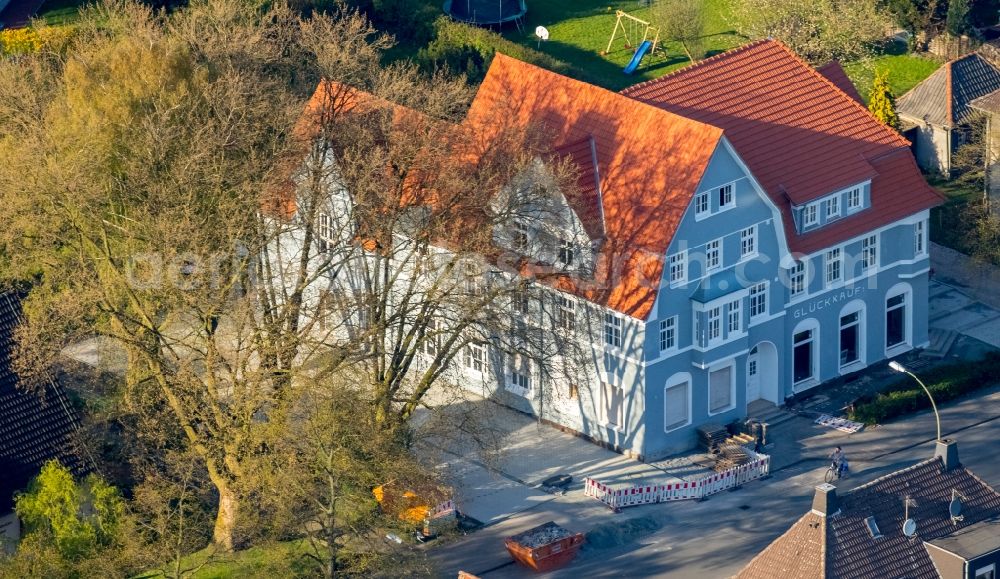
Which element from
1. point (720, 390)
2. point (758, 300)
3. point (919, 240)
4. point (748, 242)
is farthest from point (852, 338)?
point (748, 242)

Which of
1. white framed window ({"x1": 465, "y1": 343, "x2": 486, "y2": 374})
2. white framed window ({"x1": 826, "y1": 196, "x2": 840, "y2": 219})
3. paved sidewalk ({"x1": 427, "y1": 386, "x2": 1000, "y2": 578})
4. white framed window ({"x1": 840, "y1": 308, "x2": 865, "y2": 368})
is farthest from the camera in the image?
white framed window ({"x1": 840, "y1": 308, "x2": 865, "y2": 368})

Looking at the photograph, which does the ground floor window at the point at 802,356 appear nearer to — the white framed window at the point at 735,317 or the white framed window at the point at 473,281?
the white framed window at the point at 735,317

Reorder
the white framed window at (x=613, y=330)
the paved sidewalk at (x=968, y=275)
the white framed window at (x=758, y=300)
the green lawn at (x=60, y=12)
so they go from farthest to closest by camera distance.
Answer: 1. the green lawn at (x=60, y=12)
2. the paved sidewalk at (x=968, y=275)
3. the white framed window at (x=758, y=300)
4. the white framed window at (x=613, y=330)

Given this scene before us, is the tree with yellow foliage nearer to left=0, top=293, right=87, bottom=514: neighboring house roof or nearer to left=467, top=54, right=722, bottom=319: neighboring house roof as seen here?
left=467, top=54, right=722, bottom=319: neighboring house roof

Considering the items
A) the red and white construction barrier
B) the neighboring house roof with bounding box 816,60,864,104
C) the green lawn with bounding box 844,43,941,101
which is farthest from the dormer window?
the green lawn with bounding box 844,43,941,101

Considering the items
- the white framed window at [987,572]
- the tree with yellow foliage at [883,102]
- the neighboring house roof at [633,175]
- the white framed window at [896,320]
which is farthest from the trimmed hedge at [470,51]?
the white framed window at [987,572]

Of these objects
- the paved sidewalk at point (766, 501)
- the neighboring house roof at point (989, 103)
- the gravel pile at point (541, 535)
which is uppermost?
the neighboring house roof at point (989, 103)

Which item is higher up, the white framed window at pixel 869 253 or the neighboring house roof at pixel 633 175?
the neighboring house roof at pixel 633 175
